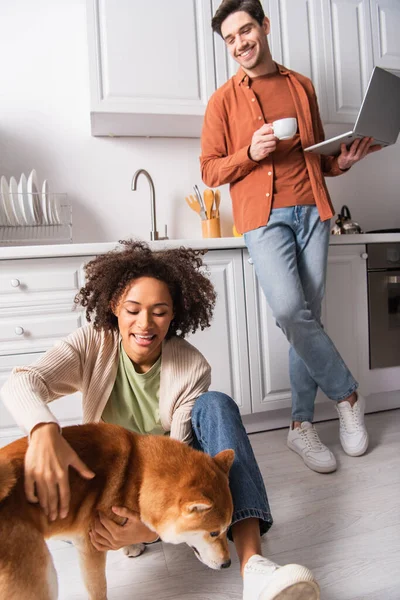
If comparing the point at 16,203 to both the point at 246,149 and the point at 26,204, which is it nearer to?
the point at 26,204

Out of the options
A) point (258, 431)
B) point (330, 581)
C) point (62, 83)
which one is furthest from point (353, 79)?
point (330, 581)

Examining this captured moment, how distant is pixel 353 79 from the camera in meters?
2.32

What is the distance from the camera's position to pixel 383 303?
2.11 meters

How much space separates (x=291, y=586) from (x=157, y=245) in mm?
1302

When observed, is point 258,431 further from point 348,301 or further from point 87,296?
point 87,296

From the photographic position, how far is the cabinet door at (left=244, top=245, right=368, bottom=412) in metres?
1.95

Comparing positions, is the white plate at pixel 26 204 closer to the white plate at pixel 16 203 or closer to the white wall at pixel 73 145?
the white plate at pixel 16 203

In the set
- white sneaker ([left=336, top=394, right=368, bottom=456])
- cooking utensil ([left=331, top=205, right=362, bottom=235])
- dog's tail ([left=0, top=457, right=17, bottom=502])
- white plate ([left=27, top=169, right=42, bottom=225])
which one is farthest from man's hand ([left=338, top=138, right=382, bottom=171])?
dog's tail ([left=0, top=457, right=17, bottom=502])

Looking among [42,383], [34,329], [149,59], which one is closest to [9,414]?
[34,329]

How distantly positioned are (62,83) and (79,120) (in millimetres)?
194

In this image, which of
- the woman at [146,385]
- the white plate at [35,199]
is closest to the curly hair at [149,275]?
the woman at [146,385]

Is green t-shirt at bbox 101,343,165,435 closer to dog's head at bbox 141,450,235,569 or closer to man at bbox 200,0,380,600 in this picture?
dog's head at bbox 141,450,235,569

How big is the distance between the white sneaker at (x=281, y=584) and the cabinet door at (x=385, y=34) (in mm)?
2446

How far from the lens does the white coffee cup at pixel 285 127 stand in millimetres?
1447
